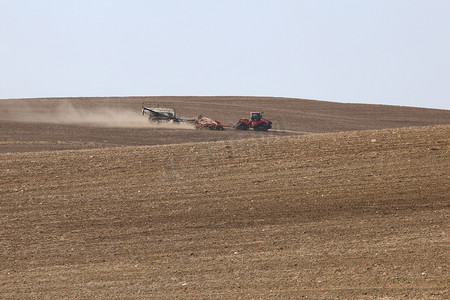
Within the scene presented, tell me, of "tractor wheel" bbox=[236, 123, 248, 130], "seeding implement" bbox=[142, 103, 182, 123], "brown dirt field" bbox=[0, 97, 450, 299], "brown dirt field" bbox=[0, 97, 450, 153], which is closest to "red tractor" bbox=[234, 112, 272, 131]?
"tractor wheel" bbox=[236, 123, 248, 130]

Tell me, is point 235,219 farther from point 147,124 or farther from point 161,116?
point 147,124

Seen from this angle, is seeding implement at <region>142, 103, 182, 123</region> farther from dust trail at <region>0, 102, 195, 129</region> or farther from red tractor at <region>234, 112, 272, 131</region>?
red tractor at <region>234, 112, 272, 131</region>

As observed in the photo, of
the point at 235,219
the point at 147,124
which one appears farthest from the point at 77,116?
the point at 235,219

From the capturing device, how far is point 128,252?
14.1 metres

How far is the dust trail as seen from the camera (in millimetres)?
46094

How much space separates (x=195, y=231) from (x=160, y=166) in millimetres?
6072

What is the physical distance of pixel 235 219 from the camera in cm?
1603

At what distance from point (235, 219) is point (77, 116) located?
40692 millimetres

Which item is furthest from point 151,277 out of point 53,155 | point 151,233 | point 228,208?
point 53,155

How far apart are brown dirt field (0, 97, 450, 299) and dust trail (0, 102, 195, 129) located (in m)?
22.4

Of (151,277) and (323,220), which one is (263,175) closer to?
(323,220)

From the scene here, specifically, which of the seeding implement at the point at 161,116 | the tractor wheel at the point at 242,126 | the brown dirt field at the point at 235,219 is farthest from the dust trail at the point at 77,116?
the brown dirt field at the point at 235,219

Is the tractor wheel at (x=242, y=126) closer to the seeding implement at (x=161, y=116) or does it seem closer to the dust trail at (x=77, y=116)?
the dust trail at (x=77, y=116)

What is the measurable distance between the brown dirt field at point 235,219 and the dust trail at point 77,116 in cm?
2243
